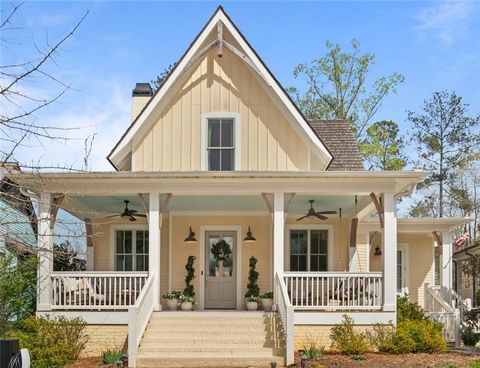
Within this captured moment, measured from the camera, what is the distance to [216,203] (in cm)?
1886

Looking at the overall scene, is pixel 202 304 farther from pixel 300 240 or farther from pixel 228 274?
pixel 300 240

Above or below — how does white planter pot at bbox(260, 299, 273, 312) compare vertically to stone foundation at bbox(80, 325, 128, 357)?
above

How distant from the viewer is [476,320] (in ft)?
69.5

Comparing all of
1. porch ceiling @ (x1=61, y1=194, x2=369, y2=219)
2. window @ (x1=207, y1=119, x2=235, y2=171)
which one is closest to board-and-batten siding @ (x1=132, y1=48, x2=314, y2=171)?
window @ (x1=207, y1=119, x2=235, y2=171)

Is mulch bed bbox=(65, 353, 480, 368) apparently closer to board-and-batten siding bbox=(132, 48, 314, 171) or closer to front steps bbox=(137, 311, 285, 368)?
front steps bbox=(137, 311, 285, 368)

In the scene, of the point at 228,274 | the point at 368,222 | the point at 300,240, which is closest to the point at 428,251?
the point at 368,222

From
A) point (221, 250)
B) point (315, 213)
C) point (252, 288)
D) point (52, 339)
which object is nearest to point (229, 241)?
point (221, 250)

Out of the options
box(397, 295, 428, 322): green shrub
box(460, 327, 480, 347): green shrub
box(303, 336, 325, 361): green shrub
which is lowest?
box(460, 327, 480, 347): green shrub

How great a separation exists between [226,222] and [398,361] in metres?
7.56

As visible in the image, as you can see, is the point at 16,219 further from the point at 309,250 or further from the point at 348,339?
the point at 309,250

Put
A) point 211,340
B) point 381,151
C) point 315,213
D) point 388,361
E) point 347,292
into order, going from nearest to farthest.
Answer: point 388,361
point 211,340
point 347,292
point 315,213
point 381,151

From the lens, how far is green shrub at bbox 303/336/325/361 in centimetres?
1420

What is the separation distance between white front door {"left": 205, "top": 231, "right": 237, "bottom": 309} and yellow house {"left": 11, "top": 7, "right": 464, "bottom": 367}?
0.03 meters

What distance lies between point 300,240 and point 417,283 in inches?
239
